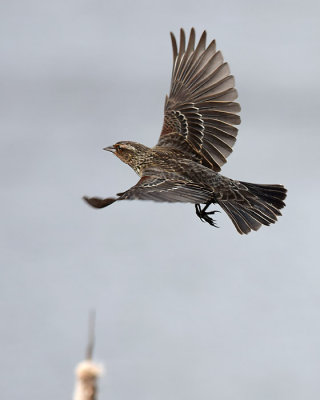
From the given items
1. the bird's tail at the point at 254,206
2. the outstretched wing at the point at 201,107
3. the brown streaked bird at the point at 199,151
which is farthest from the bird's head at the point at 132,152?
the bird's tail at the point at 254,206

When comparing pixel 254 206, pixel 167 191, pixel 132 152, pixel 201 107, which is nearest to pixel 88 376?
pixel 167 191

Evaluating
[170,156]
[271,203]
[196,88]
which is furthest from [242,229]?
[196,88]

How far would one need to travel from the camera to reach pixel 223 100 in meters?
5.51

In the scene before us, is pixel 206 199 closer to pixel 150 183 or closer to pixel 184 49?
pixel 150 183

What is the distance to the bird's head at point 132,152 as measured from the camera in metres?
5.02

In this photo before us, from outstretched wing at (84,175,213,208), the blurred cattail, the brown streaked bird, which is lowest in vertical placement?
the blurred cattail

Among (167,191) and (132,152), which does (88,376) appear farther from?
(132,152)

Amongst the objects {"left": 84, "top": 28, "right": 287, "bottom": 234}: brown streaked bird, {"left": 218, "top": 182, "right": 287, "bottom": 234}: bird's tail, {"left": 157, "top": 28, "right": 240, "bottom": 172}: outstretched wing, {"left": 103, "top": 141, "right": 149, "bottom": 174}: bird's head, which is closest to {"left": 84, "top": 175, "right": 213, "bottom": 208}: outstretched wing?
{"left": 84, "top": 28, "right": 287, "bottom": 234}: brown streaked bird

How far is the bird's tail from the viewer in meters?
4.32

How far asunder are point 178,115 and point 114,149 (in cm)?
49

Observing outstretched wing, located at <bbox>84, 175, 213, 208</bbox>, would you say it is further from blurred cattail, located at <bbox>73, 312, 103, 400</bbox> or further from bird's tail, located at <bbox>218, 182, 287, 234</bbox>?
blurred cattail, located at <bbox>73, 312, 103, 400</bbox>

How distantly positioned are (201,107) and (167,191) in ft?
5.75

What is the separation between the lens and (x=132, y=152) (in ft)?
16.9

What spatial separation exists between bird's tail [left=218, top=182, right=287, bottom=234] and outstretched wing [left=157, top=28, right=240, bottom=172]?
1.85 feet
